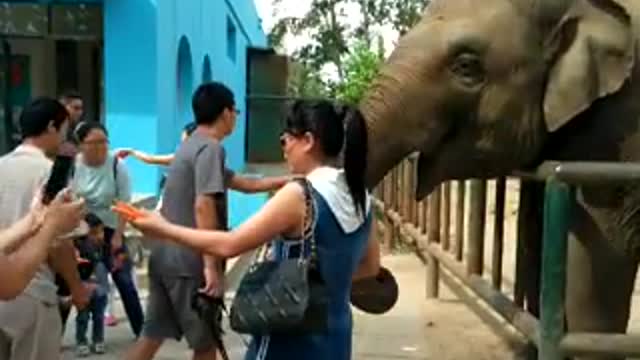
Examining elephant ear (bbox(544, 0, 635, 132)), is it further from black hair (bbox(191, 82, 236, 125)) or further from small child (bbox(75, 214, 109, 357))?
small child (bbox(75, 214, 109, 357))

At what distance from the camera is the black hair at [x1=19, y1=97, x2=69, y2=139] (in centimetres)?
506

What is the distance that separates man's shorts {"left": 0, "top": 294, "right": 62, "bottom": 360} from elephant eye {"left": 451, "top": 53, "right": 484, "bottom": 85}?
1874 mm

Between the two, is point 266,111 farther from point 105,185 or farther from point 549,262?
point 549,262

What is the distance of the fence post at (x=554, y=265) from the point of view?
9.75 feet

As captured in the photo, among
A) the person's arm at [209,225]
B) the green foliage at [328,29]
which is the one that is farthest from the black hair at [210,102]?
the green foliage at [328,29]

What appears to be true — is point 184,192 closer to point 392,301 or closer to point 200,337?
point 200,337

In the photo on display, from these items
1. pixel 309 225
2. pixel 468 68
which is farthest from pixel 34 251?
pixel 468 68

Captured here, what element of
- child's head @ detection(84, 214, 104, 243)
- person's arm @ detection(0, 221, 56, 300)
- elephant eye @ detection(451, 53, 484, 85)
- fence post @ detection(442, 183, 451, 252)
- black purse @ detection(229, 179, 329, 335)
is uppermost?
elephant eye @ detection(451, 53, 484, 85)

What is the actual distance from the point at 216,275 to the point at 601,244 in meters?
2.09

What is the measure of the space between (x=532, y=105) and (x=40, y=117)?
78.1 inches

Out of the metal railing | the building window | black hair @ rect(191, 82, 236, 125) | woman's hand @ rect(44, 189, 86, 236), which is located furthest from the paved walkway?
the building window

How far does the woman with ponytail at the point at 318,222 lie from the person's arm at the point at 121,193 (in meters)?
3.98

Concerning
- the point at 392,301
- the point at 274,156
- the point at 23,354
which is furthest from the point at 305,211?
→ the point at 274,156

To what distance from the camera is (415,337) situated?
8.62m
